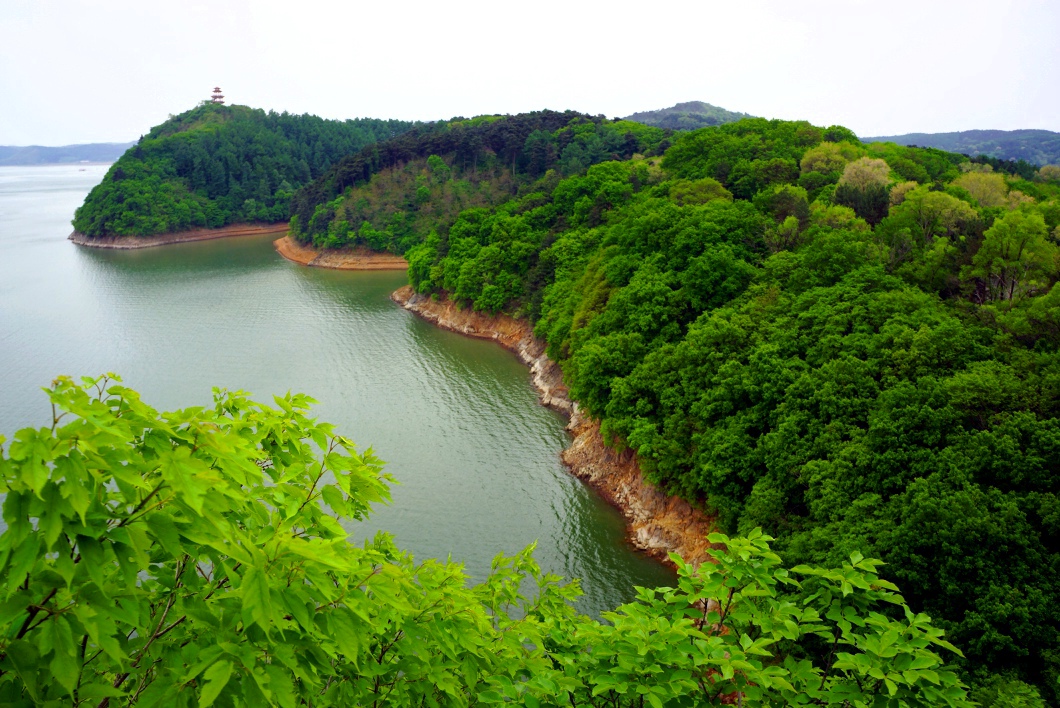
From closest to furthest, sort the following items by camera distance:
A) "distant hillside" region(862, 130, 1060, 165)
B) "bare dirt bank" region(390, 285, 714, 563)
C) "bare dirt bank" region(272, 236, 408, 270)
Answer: "bare dirt bank" region(390, 285, 714, 563) → "bare dirt bank" region(272, 236, 408, 270) → "distant hillside" region(862, 130, 1060, 165)

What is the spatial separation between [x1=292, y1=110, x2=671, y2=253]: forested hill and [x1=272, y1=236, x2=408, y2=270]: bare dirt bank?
79cm

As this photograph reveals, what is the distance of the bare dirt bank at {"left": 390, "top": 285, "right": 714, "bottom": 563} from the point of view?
17953mm

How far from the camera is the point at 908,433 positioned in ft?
47.7

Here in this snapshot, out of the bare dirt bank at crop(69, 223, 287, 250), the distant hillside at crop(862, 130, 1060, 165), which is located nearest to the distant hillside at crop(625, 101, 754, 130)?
the distant hillside at crop(862, 130, 1060, 165)

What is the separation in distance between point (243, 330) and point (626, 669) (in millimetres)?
37909

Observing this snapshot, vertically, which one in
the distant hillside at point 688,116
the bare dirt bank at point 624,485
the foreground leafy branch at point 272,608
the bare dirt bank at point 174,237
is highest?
the distant hillside at point 688,116

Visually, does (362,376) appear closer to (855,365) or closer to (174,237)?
(855,365)

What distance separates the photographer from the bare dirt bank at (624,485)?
707 inches

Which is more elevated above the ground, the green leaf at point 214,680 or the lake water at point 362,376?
the green leaf at point 214,680

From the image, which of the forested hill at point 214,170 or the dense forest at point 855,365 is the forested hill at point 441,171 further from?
the dense forest at point 855,365

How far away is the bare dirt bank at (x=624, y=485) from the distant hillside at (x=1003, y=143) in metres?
90.7

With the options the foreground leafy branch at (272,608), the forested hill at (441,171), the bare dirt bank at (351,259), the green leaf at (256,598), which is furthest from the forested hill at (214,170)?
the green leaf at (256,598)

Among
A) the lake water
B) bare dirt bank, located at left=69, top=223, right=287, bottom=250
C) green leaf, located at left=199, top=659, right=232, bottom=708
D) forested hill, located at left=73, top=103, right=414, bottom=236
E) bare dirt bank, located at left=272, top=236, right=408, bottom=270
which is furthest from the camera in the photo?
forested hill, located at left=73, top=103, right=414, bottom=236

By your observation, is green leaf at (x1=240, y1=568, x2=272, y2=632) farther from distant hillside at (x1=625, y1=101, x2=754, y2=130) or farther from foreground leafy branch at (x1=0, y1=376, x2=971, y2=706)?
distant hillside at (x1=625, y1=101, x2=754, y2=130)
